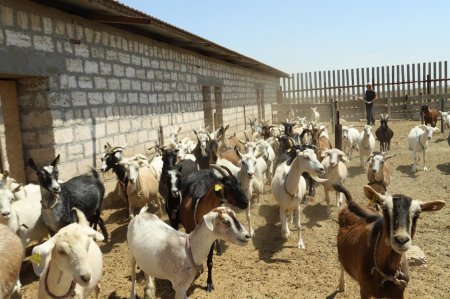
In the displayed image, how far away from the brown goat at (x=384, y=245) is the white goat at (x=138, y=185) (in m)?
4.30

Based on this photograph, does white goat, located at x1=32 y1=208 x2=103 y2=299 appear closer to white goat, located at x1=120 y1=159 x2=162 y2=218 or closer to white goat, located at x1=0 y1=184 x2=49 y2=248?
white goat, located at x1=0 y1=184 x2=49 y2=248

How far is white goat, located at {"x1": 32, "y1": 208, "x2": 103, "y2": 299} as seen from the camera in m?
3.24

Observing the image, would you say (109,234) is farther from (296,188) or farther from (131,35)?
(131,35)

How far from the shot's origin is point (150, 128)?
10539 mm

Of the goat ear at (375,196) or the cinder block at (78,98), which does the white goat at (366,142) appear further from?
the goat ear at (375,196)

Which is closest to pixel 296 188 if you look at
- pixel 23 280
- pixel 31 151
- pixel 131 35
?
pixel 23 280

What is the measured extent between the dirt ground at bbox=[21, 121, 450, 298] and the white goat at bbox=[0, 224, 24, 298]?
151cm

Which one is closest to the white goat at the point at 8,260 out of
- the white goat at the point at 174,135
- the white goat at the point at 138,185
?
the white goat at the point at 138,185

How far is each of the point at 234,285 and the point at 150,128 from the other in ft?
21.1

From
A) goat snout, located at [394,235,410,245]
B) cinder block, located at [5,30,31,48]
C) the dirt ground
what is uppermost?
cinder block, located at [5,30,31,48]

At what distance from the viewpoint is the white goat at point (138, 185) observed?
22.9ft

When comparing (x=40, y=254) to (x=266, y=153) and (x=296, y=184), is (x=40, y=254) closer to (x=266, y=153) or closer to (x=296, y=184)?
(x=296, y=184)

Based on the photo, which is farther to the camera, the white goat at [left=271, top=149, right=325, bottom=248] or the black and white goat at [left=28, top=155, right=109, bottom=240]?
the white goat at [left=271, top=149, right=325, bottom=248]

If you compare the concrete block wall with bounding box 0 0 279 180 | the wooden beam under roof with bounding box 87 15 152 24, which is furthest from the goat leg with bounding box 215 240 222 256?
the wooden beam under roof with bounding box 87 15 152 24
